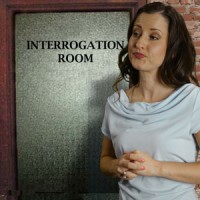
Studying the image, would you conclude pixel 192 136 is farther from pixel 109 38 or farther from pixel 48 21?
Result: pixel 48 21

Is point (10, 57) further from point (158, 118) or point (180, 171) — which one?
point (180, 171)

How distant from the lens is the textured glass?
2.81 meters

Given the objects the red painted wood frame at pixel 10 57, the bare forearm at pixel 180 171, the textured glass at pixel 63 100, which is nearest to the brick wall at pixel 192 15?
the red painted wood frame at pixel 10 57

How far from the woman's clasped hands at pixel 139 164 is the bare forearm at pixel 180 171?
0.9 inches

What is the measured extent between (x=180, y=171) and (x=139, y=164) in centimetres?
16

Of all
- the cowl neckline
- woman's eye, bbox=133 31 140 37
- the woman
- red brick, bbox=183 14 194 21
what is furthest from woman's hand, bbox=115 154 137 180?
red brick, bbox=183 14 194 21


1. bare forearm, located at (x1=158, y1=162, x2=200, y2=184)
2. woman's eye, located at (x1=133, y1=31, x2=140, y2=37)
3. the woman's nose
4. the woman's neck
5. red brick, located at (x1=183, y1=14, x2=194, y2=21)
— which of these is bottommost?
bare forearm, located at (x1=158, y1=162, x2=200, y2=184)

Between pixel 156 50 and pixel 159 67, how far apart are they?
85 mm

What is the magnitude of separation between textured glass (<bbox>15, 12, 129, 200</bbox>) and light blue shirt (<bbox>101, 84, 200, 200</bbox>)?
1446 millimetres

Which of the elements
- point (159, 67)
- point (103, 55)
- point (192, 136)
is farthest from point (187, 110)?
point (103, 55)

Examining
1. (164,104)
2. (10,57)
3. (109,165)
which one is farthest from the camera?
(10,57)

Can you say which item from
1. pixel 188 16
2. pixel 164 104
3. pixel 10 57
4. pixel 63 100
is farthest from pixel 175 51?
pixel 10 57

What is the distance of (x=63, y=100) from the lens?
2865 mm

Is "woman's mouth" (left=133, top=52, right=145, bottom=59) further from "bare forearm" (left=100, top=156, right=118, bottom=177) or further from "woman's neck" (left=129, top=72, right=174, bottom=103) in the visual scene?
"bare forearm" (left=100, top=156, right=118, bottom=177)
